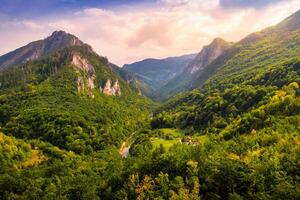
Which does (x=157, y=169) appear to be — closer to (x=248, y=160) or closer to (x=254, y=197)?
(x=248, y=160)

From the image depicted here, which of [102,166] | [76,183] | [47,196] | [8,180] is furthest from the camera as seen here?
[102,166]

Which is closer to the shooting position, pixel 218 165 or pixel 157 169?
pixel 218 165

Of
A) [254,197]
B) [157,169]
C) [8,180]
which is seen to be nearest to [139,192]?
[157,169]

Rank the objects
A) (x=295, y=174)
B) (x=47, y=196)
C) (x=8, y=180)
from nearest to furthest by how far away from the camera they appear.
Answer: (x=295, y=174), (x=47, y=196), (x=8, y=180)

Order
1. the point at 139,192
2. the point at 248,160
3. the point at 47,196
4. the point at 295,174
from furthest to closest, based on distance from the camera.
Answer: the point at 47,196, the point at 248,160, the point at 139,192, the point at 295,174

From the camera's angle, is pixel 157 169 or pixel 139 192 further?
pixel 157 169

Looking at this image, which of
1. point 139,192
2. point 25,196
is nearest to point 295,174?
point 139,192

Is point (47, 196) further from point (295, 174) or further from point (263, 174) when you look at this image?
point (295, 174)

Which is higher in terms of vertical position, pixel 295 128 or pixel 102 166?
pixel 295 128

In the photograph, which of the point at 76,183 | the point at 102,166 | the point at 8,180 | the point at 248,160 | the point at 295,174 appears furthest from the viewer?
the point at 102,166
